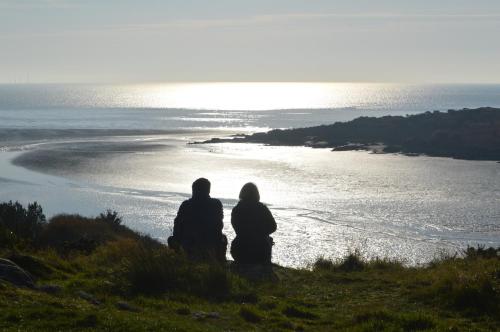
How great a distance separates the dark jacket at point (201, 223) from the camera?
11.9 metres

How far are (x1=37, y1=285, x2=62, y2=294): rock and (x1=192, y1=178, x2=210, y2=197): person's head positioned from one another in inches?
144

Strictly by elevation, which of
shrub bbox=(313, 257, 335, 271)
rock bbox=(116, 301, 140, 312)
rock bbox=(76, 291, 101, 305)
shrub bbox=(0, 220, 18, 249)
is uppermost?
shrub bbox=(0, 220, 18, 249)

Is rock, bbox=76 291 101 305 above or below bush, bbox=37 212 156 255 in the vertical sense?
above

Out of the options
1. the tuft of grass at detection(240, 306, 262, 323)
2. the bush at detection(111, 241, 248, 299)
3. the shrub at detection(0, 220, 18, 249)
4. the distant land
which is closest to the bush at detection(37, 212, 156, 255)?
the shrub at detection(0, 220, 18, 249)

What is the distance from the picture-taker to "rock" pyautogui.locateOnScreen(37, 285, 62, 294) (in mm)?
8420

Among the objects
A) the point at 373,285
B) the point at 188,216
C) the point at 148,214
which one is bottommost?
the point at 148,214

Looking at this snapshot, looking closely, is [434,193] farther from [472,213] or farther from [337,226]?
[337,226]

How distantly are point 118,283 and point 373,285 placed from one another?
3835mm

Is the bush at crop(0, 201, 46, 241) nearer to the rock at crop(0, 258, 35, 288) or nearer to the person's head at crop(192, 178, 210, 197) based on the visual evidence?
the person's head at crop(192, 178, 210, 197)

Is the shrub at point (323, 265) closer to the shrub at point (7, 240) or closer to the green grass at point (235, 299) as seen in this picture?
the green grass at point (235, 299)

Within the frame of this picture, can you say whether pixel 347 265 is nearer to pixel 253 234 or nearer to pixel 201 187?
pixel 253 234

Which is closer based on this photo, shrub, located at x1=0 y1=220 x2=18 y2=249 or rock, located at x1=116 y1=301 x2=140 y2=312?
rock, located at x1=116 y1=301 x2=140 y2=312

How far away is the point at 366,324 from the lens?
25.1ft

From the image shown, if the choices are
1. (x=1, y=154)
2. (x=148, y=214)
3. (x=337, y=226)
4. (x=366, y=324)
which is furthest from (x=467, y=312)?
(x=1, y=154)
